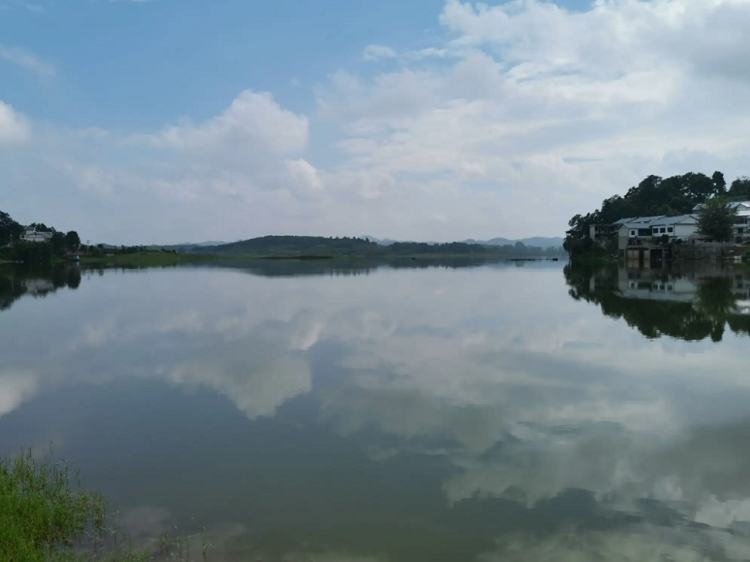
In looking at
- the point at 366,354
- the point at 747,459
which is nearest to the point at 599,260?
the point at 366,354

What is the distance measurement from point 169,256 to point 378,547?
103524 mm

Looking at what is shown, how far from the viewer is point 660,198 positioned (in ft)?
262

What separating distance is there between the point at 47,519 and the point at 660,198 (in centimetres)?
8793

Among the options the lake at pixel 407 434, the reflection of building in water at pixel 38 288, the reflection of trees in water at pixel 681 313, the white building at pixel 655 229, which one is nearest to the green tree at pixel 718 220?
the white building at pixel 655 229

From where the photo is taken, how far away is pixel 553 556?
5164 mm

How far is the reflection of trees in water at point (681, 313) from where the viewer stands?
17.2 meters

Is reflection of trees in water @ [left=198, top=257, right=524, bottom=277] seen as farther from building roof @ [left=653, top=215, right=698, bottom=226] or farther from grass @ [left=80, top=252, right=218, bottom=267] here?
building roof @ [left=653, top=215, right=698, bottom=226]

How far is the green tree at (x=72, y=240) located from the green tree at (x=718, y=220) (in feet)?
283

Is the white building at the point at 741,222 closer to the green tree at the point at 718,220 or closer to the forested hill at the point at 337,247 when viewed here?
the green tree at the point at 718,220

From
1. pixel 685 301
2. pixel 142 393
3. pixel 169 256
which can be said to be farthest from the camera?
pixel 169 256

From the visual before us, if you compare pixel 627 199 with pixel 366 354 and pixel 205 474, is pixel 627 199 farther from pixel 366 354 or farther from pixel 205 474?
pixel 205 474

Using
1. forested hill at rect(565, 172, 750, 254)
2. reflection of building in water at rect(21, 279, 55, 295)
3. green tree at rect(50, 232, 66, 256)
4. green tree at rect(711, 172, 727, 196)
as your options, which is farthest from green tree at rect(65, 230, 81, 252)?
green tree at rect(711, 172, 727, 196)

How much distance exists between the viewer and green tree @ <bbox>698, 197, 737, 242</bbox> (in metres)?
56.5

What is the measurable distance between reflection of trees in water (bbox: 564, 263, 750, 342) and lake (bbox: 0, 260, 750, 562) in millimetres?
222
